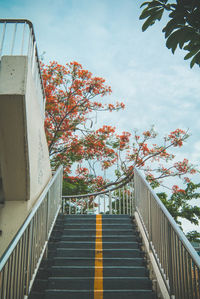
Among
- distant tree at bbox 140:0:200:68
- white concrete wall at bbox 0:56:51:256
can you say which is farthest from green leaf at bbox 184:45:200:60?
white concrete wall at bbox 0:56:51:256

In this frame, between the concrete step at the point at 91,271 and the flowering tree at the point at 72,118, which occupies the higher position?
the flowering tree at the point at 72,118

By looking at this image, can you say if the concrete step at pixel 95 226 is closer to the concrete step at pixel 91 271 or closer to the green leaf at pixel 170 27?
the concrete step at pixel 91 271

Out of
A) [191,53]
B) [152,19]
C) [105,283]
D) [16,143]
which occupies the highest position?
[152,19]

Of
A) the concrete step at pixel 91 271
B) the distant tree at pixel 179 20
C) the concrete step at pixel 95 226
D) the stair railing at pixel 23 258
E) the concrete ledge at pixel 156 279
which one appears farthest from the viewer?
the concrete step at pixel 95 226

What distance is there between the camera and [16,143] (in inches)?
156

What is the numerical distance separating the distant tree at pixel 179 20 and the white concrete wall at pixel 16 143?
2.16 m

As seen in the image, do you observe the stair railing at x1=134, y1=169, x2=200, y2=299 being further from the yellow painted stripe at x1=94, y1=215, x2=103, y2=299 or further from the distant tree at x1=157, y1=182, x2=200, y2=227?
the distant tree at x1=157, y1=182, x2=200, y2=227

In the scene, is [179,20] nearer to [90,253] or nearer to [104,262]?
[104,262]

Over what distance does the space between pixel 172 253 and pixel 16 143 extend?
2532 millimetres

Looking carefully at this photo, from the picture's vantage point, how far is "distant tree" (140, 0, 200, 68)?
2010 millimetres

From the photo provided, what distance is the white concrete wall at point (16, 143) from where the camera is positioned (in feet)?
12.3

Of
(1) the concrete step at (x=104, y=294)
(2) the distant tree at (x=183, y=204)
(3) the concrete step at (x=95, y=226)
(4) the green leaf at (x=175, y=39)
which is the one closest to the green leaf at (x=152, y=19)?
(4) the green leaf at (x=175, y=39)

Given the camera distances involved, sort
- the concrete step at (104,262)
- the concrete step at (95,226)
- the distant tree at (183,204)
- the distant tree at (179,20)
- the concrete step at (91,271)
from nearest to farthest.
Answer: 1. the distant tree at (179,20)
2. the concrete step at (91,271)
3. the concrete step at (104,262)
4. the concrete step at (95,226)
5. the distant tree at (183,204)

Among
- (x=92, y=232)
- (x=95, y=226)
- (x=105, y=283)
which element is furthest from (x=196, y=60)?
(x=95, y=226)
